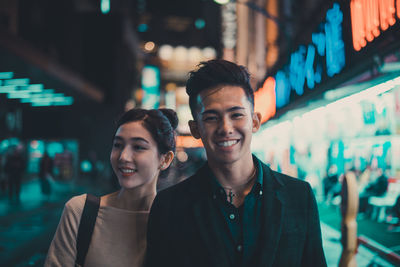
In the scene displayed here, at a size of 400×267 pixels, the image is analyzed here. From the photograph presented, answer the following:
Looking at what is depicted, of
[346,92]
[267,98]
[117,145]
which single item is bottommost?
[117,145]

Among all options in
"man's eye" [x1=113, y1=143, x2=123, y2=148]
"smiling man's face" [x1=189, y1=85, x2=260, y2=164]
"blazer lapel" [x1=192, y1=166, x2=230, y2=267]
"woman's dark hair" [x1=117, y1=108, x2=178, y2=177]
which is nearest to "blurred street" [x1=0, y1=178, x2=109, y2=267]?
"man's eye" [x1=113, y1=143, x2=123, y2=148]

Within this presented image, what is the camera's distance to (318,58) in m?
4.09

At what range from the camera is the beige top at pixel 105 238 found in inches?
74.9

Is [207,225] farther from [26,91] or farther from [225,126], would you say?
[26,91]

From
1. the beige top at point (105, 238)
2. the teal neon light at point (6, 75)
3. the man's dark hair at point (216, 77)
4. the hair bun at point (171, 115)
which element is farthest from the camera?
the teal neon light at point (6, 75)

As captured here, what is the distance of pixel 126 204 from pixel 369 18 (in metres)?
2.71

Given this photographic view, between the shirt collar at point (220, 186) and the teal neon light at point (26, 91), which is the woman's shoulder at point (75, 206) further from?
the teal neon light at point (26, 91)

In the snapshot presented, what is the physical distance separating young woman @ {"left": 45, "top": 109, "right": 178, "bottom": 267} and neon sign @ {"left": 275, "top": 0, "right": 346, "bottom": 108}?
2370 millimetres

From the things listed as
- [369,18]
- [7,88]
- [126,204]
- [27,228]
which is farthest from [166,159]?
[7,88]

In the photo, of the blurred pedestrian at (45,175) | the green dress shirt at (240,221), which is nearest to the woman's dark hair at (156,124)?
→ the green dress shirt at (240,221)

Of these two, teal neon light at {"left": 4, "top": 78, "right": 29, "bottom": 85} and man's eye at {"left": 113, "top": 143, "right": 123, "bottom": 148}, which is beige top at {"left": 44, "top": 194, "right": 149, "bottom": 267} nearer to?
man's eye at {"left": 113, "top": 143, "right": 123, "bottom": 148}

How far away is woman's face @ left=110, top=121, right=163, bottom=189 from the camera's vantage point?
6.63 feet

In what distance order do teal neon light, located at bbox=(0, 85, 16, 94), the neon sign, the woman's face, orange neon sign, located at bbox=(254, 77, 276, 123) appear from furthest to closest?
teal neon light, located at bbox=(0, 85, 16, 94) < orange neon sign, located at bbox=(254, 77, 276, 123) < the neon sign < the woman's face

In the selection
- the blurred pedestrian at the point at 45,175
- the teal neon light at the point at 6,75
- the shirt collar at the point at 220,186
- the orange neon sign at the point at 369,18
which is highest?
the teal neon light at the point at 6,75
